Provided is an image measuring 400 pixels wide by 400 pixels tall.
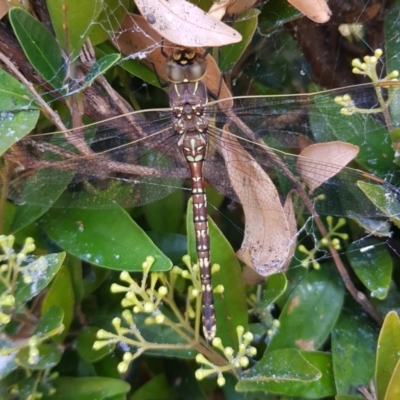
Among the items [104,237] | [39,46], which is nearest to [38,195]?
[104,237]

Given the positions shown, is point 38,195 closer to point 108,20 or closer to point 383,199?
point 108,20

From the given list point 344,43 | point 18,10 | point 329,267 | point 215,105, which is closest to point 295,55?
point 344,43

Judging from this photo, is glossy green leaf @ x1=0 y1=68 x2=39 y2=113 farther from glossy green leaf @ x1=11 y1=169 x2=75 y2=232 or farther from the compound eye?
the compound eye

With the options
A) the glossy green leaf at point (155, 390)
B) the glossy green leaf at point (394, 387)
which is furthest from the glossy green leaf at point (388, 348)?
the glossy green leaf at point (155, 390)

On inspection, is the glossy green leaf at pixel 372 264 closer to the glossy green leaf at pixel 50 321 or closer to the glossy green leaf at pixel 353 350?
the glossy green leaf at pixel 353 350

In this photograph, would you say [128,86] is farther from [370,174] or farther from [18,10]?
[370,174]
